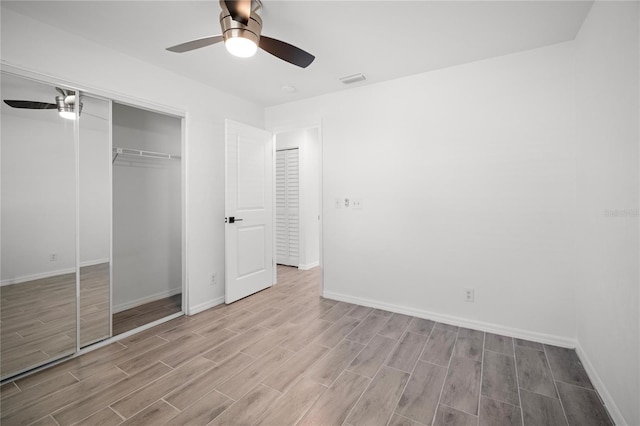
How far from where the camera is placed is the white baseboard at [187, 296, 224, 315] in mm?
3210

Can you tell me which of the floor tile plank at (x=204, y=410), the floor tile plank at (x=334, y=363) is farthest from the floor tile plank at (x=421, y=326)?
the floor tile plank at (x=204, y=410)

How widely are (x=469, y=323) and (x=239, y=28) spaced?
310cm

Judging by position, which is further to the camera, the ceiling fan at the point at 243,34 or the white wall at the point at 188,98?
the white wall at the point at 188,98

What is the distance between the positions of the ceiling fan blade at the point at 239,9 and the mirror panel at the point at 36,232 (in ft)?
5.34

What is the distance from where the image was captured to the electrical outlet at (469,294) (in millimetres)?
2828

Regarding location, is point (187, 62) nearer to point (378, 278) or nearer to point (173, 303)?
point (173, 303)

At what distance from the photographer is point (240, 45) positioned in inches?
72.8

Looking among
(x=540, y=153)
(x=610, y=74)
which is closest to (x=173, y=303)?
(x=540, y=153)

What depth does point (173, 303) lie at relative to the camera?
3.60 m

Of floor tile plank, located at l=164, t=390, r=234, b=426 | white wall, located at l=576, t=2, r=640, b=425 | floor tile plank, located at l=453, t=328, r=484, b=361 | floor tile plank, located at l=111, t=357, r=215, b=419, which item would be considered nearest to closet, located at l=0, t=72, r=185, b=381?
floor tile plank, located at l=111, t=357, r=215, b=419

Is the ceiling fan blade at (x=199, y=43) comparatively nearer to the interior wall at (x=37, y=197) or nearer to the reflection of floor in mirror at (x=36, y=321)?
the interior wall at (x=37, y=197)

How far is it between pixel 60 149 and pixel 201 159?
4.07ft

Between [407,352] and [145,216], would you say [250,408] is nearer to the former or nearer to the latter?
[407,352]

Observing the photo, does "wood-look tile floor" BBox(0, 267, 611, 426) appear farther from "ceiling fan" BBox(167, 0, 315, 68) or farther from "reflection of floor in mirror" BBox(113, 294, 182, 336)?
"ceiling fan" BBox(167, 0, 315, 68)
